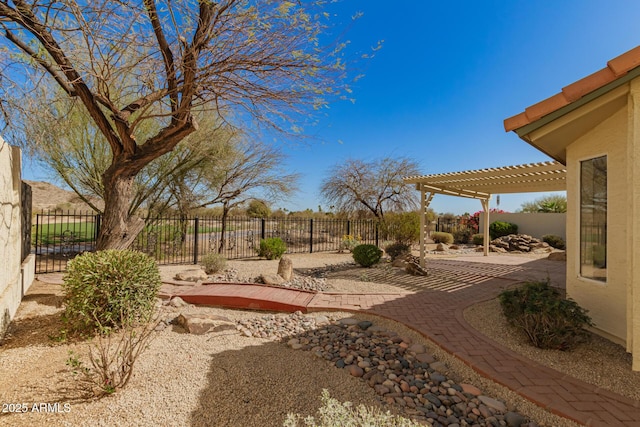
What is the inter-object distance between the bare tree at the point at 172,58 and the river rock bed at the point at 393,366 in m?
3.18

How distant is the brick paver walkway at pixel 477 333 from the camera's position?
243cm

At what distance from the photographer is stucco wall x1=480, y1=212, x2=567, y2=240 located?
53.1ft

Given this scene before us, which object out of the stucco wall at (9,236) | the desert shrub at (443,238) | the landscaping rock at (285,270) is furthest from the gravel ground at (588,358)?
the desert shrub at (443,238)

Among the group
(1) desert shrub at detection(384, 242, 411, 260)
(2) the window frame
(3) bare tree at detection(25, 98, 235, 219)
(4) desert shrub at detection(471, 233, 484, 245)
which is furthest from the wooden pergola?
(3) bare tree at detection(25, 98, 235, 219)

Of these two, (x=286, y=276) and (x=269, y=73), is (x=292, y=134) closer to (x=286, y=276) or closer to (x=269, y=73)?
(x=269, y=73)

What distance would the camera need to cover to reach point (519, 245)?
48.0ft

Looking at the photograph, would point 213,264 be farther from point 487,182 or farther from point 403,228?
point 487,182

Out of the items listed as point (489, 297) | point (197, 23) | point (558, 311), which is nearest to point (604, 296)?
point (558, 311)

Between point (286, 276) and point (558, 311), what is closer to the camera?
point (558, 311)

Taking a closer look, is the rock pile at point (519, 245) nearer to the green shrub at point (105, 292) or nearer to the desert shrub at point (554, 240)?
the desert shrub at point (554, 240)

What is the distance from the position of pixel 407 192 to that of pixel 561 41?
1208 centimetres

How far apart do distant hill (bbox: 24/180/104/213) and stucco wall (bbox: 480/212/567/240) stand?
2177 cm

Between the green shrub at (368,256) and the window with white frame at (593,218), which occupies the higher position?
the window with white frame at (593,218)

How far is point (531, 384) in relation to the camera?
2732 mm
